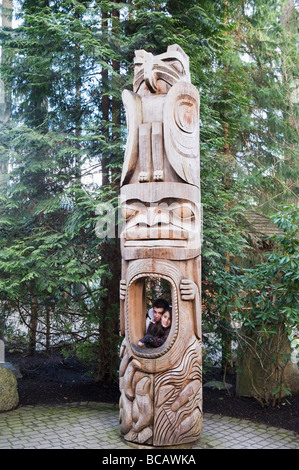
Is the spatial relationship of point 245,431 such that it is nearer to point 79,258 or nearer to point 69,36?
point 79,258

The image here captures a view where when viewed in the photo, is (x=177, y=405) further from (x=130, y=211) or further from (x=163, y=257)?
(x=130, y=211)

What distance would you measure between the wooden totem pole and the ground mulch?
5.90ft

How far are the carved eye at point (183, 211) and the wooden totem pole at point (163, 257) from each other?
0.01 metres

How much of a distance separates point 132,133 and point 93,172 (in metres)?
2.64

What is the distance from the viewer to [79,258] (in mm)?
6523

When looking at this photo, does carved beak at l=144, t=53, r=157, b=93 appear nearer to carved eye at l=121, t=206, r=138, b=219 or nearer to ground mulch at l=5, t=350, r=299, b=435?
carved eye at l=121, t=206, r=138, b=219

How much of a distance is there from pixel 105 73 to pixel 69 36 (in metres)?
1.35

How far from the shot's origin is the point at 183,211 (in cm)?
480

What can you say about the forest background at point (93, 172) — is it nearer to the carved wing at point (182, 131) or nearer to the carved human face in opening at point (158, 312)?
the carved human face in opening at point (158, 312)

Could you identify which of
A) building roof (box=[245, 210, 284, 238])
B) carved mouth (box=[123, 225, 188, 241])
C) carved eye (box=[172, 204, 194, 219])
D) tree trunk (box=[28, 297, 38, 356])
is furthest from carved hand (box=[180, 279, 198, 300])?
building roof (box=[245, 210, 284, 238])

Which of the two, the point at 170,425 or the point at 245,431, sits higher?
the point at 170,425

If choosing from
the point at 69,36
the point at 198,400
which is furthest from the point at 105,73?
the point at 198,400

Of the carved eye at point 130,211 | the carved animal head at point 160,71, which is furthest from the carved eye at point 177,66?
the carved eye at point 130,211

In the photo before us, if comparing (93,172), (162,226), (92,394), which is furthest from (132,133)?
(92,394)
